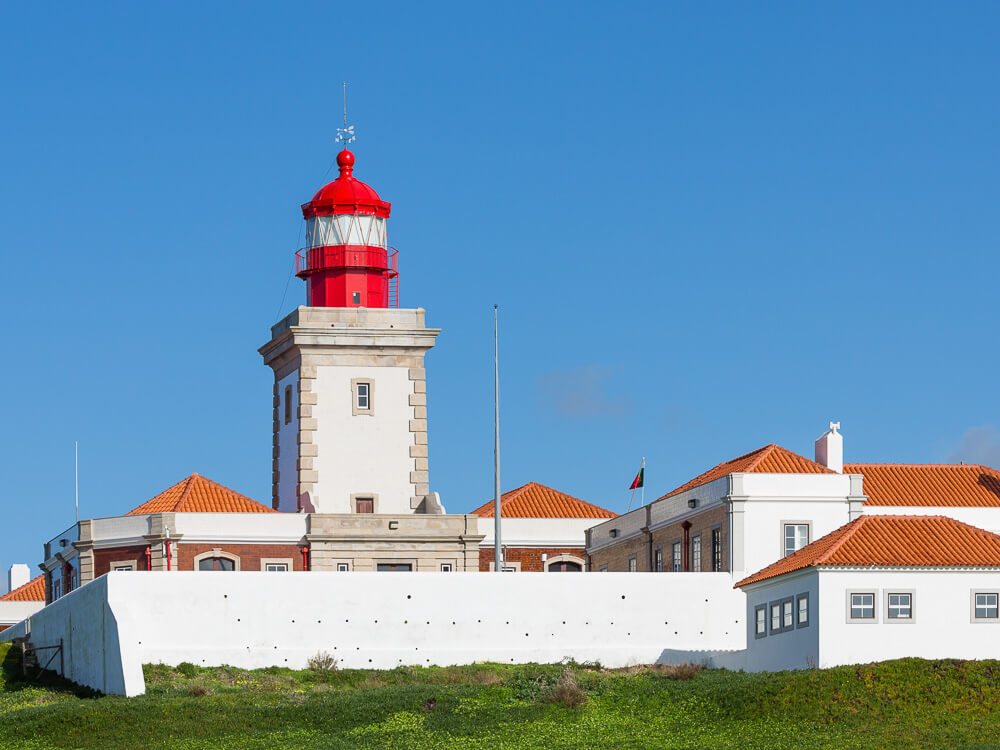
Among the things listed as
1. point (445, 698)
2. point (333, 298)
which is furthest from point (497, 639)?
point (333, 298)

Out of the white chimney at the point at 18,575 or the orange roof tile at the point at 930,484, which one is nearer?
the orange roof tile at the point at 930,484

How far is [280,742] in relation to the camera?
4325 centimetres

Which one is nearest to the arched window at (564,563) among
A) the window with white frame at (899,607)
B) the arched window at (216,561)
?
the arched window at (216,561)

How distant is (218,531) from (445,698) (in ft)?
51.7

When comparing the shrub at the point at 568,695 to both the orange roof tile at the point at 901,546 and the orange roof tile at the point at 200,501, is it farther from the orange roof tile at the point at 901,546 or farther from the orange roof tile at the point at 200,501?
the orange roof tile at the point at 200,501

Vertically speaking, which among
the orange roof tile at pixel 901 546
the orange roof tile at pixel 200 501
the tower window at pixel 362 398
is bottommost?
the orange roof tile at pixel 901 546

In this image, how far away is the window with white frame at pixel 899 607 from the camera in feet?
156

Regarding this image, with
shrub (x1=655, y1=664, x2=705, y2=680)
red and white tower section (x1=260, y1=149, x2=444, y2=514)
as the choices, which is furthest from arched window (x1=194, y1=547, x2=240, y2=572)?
shrub (x1=655, y1=664, x2=705, y2=680)

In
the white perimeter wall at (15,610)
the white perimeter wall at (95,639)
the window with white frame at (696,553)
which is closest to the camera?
the white perimeter wall at (95,639)

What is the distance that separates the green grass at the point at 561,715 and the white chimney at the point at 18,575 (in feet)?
163

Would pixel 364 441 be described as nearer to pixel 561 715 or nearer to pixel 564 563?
pixel 564 563

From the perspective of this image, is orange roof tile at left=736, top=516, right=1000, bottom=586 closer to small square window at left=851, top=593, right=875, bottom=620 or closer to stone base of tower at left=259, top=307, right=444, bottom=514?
small square window at left=851, top=593, right=875, bottom=620

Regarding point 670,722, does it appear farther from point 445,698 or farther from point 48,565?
point 48,565

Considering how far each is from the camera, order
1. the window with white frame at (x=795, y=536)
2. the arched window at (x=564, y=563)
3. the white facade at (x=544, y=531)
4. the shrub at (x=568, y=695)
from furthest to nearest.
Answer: the arched window at (x=564, y=563) → the white facade at (x=544, y=531) → the window with white frame at (x=795, y=536) → the shrub at (x=568, y=695)
